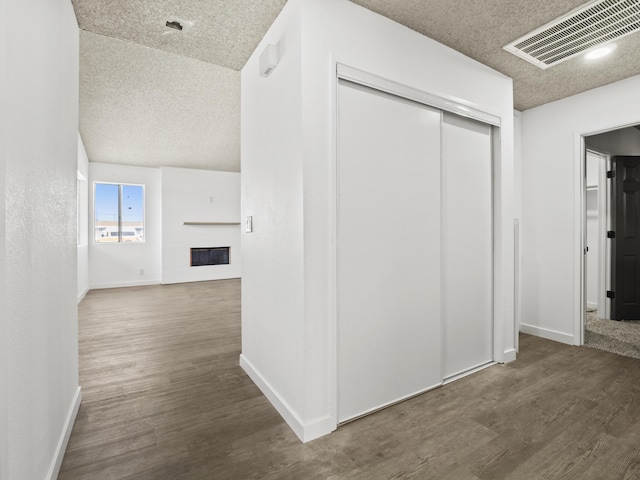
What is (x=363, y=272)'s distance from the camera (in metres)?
2.01

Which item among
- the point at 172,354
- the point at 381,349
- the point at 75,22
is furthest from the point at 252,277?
the point at 75,22

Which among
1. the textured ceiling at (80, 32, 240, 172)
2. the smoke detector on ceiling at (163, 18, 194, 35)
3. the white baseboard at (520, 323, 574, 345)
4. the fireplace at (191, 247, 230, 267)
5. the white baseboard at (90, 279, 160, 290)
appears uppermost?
the textured ceiling at (80, 32, 240, 172)

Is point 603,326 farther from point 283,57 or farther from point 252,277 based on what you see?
point 283,57

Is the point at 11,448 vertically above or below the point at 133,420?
above

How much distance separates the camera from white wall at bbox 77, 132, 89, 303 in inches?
227

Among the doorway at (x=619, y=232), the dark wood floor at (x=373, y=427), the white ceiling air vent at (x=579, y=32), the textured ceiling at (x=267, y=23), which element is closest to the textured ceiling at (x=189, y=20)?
the textured ceiling at (x=267, y=23)

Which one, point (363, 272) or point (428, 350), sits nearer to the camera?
point (363, 272)

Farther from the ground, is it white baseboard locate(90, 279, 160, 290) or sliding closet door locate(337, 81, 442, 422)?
sliding closet door locate(337, 81, 442, 422)

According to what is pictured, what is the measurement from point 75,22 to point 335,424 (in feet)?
9.94

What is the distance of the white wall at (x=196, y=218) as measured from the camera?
7555 millimetres

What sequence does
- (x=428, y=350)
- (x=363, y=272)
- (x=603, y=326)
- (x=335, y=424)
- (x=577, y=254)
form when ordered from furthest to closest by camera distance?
1. (x=603, y=326)
2. (x=577, y=254)
3. (x=428, y=350)
4. (x=363, y=272)
5. (x=335, y=424)

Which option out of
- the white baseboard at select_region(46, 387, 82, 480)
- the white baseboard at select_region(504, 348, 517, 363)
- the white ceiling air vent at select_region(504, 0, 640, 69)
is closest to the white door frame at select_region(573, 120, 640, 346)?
the white baseboard at select_region(504, 348, 517, 363)

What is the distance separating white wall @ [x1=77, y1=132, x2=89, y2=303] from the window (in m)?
0.30

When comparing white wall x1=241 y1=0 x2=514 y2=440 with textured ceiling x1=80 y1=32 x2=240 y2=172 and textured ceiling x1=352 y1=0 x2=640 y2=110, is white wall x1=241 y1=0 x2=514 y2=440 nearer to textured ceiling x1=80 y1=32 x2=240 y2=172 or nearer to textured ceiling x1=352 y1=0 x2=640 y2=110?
textured ceiling x1=352 y1=0 x2=640 y2=110
